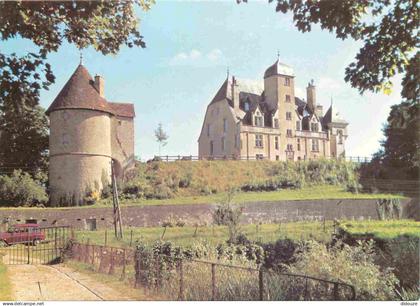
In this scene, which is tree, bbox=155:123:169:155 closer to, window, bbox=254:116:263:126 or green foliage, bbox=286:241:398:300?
green foliage, bbox=286:241:398:300

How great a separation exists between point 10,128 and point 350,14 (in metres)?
3.55

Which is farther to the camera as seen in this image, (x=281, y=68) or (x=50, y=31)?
(x=281, y=68)

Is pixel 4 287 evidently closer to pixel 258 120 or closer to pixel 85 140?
pixel 85 140

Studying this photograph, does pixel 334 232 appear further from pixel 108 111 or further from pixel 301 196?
pixel 108 111

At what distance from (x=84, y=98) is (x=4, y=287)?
10.9 ft

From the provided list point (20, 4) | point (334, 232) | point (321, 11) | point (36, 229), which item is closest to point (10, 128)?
point (20, 4)

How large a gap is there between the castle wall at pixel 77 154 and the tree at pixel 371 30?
319 centimetres

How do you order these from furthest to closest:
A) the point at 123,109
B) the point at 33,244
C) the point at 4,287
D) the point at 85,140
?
the point at 33,244, the point at 85,140, the point at 123,109, the point at 4,287

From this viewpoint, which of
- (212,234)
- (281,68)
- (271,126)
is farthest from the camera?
(271,126)

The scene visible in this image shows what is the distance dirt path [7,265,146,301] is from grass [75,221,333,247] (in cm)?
121

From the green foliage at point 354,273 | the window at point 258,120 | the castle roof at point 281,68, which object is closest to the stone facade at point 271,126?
the window at point 258,120

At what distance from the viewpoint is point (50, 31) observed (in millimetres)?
4539

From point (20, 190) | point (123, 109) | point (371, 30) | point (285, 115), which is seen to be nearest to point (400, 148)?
point (371, 30)

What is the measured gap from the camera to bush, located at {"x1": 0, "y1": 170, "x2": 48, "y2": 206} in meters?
6.53
